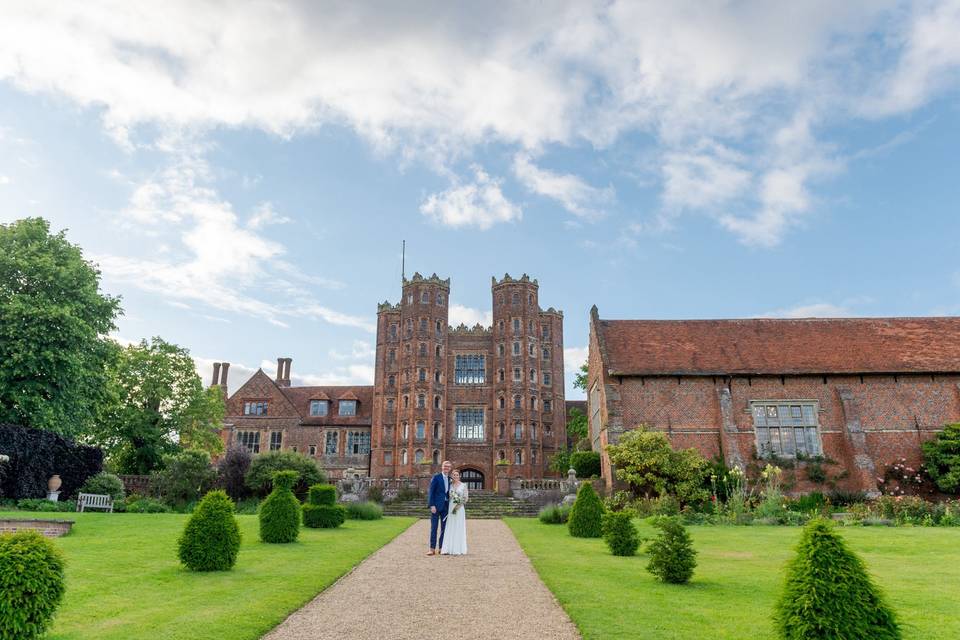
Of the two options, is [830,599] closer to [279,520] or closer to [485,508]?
[279,520]

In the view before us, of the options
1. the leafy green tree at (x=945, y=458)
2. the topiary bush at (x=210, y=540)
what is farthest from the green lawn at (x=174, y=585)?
the leafy green tree at (x=945, y=458)

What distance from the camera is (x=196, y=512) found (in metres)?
10.8

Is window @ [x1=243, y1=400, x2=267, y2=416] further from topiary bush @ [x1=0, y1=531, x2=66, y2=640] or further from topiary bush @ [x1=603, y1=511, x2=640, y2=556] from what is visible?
topiary bush @ [x1=0, y1=531, x2=66, y2=640]

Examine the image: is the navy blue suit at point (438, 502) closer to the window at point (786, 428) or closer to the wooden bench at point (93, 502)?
the wooden bench at point (93, 502)

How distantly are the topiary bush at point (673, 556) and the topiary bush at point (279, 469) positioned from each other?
24.3 metres

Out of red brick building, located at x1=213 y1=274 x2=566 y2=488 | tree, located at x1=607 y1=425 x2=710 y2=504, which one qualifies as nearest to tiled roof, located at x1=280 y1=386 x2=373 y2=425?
red brick building, located at x1=213 y1=274 x2=566 y2=488

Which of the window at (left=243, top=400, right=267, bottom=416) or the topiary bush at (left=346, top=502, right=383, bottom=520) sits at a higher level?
the window at (left=243, top=400, right=267, bottom=416)

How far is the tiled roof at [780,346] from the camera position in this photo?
29.8m

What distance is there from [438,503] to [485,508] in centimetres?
1811

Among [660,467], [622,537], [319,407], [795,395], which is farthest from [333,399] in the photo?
[622,537]

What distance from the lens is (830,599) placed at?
5.25 metres

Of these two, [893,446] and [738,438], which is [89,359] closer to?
[738,438]

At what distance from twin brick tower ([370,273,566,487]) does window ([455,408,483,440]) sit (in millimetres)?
83

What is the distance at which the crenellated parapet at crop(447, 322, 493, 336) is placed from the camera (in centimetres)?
5284
